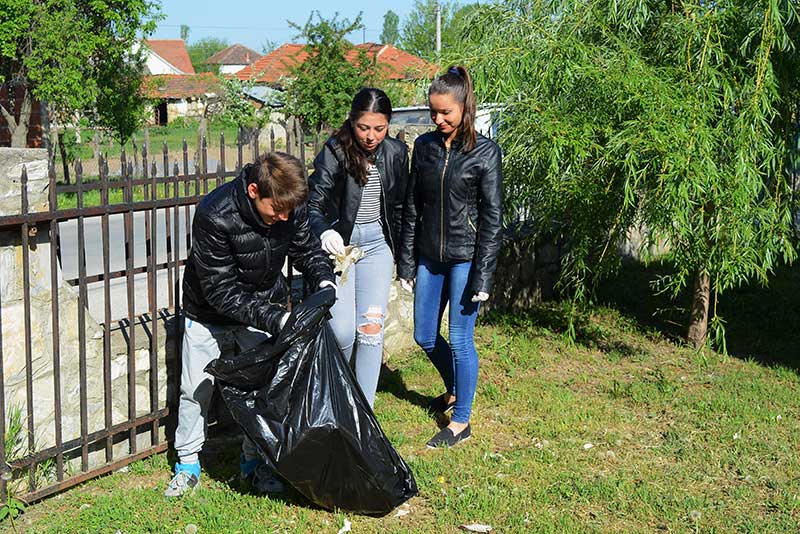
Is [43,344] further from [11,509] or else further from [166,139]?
[166,139]

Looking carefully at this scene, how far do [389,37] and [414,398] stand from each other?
93700mm

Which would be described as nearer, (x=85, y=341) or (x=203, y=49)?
(x=85, y=341)

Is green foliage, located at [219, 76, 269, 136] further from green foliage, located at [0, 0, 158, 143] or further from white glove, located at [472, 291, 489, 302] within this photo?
white glove, located at [472, 291, 489, 302]

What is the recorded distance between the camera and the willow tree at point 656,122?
523 cm

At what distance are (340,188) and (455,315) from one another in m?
0.89

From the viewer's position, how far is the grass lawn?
3789mm

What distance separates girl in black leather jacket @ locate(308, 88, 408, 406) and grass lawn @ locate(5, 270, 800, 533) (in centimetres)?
70

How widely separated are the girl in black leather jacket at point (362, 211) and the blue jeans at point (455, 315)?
29 centimetres

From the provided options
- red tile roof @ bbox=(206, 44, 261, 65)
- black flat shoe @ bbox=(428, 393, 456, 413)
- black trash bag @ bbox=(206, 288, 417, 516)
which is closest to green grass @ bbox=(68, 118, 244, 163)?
black flat shoe @ bbox=(428, 393, 456, 413)

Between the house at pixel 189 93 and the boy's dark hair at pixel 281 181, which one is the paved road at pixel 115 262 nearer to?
the boy's dark hair at pixel 281 181

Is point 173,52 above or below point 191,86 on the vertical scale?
above

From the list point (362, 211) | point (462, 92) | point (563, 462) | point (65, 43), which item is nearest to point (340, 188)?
point (362, 211)

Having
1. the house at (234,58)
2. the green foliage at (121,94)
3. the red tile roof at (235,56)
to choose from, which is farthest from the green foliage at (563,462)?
the red tile roof at (235,56)

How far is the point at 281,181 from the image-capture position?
3.49 m
